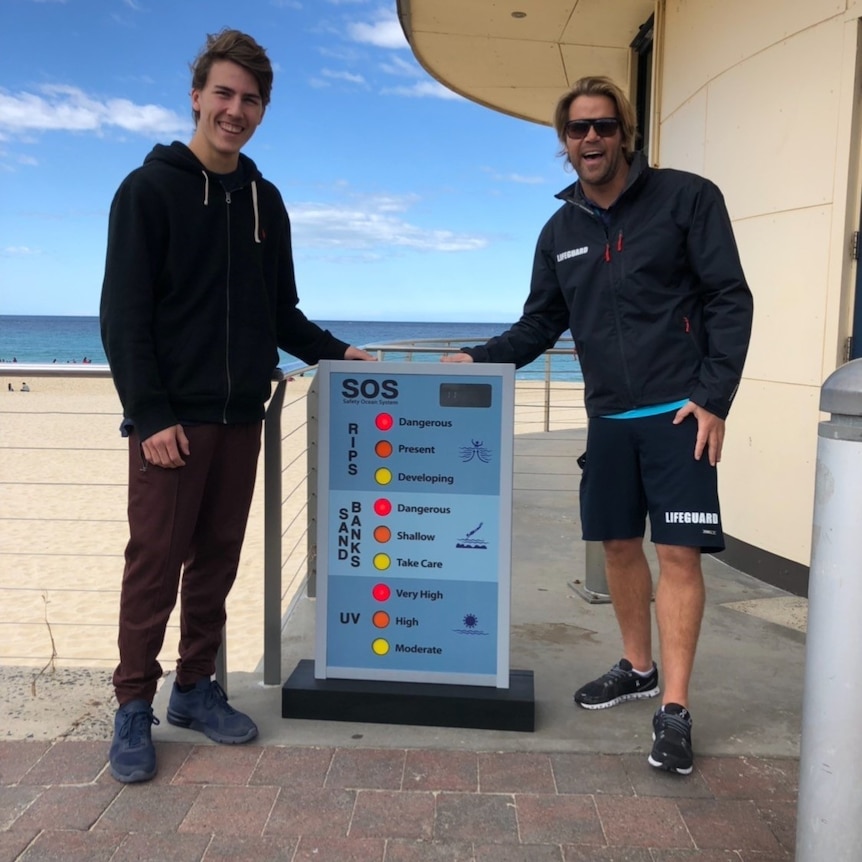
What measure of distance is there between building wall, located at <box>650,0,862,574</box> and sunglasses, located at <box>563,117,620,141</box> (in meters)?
1.90

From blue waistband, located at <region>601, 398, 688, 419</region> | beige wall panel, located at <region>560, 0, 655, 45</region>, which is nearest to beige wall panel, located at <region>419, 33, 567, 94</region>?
beige wall panel, located at <region>560, 0, 655, 45</region>

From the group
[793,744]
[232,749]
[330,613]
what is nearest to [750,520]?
[793,744]

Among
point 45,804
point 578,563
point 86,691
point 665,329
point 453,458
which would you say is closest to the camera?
point 45,804

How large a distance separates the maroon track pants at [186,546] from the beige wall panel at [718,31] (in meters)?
3.46

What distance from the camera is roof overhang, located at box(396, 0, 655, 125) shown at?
6219 mm

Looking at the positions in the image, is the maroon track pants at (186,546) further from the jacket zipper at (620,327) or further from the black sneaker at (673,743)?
the black sneaker at (673,743)

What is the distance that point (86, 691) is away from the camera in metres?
2.99

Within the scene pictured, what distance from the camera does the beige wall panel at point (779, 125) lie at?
394cm

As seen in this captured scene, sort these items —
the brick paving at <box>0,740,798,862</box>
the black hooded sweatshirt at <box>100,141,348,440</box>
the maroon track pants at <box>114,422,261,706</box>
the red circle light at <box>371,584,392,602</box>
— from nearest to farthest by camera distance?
the brick paving at <box>0,740,798,862</box>, the black hooded sweatshirt at <box>100,141,348,440</box>, the maroon track pants at <box>114,422,261,706</box>, the red circle light at <box>371,584,392,602</box>

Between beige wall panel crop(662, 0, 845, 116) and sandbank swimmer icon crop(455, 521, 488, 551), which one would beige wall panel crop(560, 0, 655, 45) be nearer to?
beige wall panel crop(662, 0, 845, 116)

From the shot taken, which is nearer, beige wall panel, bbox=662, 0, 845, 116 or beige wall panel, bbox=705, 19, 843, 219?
beige wall panel, bbox=705, 19, 843, 219

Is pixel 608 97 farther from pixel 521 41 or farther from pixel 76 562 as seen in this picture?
pixel 76 562

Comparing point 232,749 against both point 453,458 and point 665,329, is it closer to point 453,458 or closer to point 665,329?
point 453,458

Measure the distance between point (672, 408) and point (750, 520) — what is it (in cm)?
230
